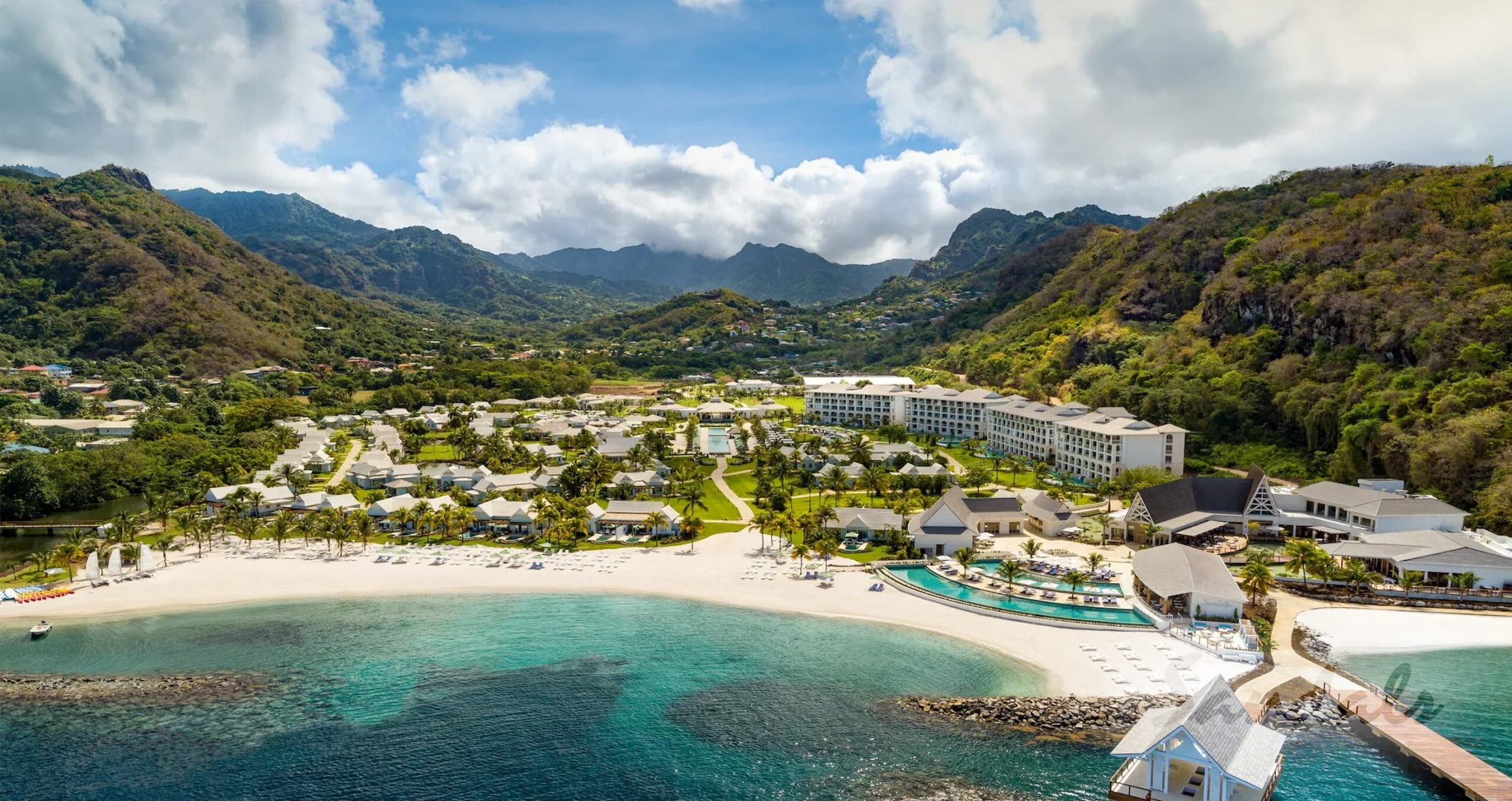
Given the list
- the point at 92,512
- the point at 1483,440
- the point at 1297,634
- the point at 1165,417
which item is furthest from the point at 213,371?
the point at 1483,440

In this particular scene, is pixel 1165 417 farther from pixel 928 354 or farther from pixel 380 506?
pixel 928 354

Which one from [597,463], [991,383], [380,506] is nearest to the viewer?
[380,506]

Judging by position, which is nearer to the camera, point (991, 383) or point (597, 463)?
point (597, 463)

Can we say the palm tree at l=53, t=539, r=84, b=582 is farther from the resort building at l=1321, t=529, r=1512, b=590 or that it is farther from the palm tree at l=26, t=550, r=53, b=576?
the resort building at l=1321, t=529, r=1512, b=590

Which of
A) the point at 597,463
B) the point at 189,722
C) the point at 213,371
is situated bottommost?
the point at 189,722

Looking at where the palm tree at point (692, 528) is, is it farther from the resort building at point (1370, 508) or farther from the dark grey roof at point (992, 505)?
the resort building at point (1370, 508)

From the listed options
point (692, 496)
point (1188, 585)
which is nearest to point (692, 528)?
point (692, 496)

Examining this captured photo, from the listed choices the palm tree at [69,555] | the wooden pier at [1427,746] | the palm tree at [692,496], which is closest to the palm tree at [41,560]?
the palm tree at [69,555]
